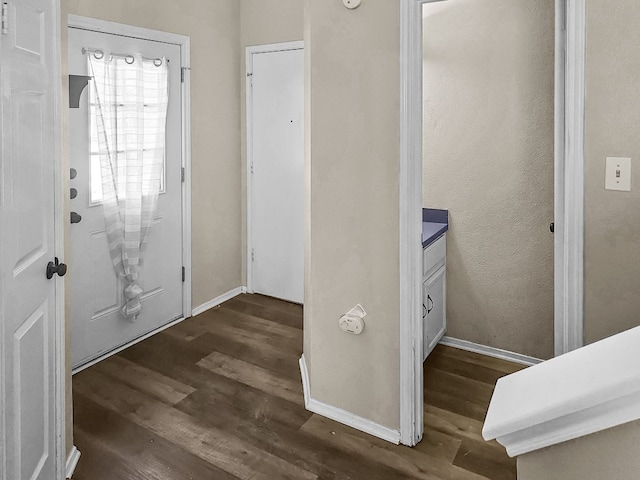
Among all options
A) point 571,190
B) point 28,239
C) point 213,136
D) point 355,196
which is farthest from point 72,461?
point 213,136

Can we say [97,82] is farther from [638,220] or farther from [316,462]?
[638,220]

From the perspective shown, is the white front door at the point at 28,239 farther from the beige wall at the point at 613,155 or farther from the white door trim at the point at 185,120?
the beige wall at the point at 613,155

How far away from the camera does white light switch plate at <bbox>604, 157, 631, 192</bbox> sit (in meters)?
1.66

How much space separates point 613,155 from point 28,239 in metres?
1.97

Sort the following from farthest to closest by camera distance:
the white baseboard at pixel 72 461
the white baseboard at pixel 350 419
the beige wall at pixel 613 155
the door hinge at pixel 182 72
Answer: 1. the door hinge at pixel 182 72
2. the white baseboard at pixel 350 419
3. the white baseboard at pixel 72 461
4. the beige wall at pixel 613 155

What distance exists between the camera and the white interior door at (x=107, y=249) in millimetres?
2832

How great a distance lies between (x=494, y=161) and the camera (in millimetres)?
2975

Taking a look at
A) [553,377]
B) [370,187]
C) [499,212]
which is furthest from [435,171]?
[553,377]

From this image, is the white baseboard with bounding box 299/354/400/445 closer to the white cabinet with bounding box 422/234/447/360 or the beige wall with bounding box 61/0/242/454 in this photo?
the white cabinet with bounding box 422/234/447/360

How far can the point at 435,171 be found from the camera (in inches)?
126

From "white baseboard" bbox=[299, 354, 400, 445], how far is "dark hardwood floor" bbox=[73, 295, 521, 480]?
0.12 feet

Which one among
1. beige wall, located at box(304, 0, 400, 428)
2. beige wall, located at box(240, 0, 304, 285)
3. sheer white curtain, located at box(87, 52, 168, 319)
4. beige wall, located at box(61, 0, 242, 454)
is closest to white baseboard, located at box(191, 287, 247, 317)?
beige wall, located at box(61, 0, 242, 454)

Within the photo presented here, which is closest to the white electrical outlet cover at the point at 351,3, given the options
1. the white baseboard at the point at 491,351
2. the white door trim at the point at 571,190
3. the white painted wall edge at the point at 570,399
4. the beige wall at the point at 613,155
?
the white door trim at the point at 571,190

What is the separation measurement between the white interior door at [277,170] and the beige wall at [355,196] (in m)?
1.45
